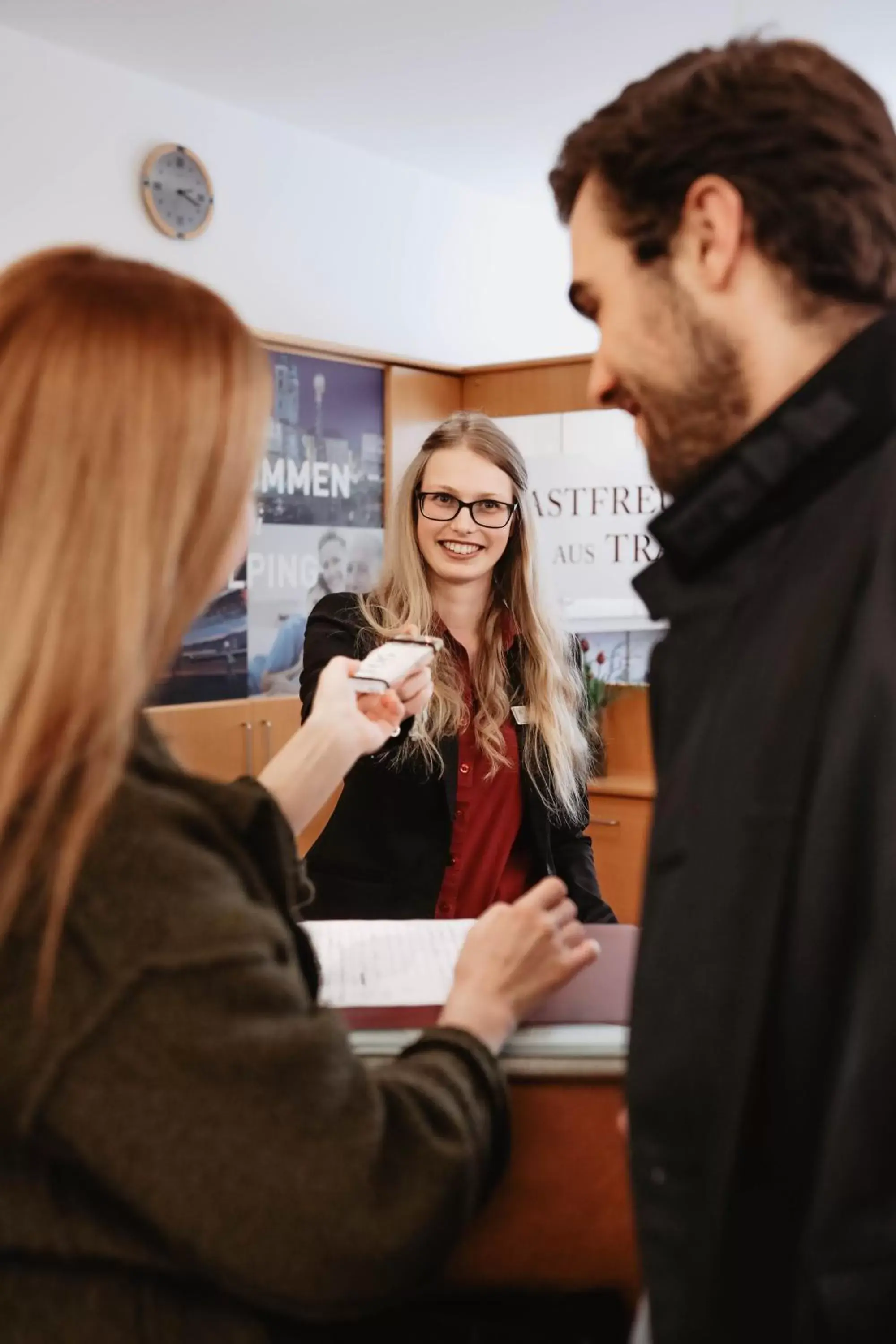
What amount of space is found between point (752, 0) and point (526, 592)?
2.17 m

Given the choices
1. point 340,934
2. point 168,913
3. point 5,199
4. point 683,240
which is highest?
point 5,199

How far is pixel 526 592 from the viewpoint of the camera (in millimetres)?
2143

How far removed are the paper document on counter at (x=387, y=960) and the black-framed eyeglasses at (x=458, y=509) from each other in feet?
3.13

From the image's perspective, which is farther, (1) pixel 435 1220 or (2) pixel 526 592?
(2) pixel 526 592

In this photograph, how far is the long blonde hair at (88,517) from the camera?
778 millimetres

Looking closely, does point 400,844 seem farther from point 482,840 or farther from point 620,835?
point 620,835

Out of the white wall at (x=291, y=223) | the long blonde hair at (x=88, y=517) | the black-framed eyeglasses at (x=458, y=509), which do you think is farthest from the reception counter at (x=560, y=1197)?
the white wall at (x=291, y=223)

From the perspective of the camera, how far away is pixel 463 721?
6.46 feet

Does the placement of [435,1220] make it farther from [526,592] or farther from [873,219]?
[526,592]

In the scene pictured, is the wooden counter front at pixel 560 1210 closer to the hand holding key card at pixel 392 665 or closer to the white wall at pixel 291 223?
the hand holding key card at pixel 392 665

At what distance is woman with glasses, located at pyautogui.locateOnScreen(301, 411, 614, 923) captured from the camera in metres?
1.88

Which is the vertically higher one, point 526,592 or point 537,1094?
point 526,592

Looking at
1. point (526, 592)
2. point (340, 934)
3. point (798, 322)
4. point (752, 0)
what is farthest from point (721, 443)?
point (752, 0)

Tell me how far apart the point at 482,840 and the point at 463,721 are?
0.21 m
